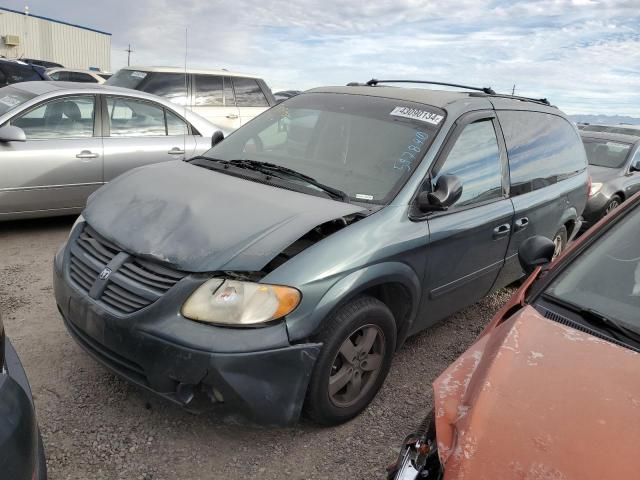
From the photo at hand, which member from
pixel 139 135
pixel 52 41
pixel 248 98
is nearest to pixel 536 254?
pixel 139 135

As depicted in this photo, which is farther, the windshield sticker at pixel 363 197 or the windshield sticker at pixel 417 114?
Answer: the windshield sticker at pixel 417 114

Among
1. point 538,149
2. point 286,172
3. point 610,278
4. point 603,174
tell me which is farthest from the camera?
point 603,174

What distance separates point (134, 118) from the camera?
228 inches

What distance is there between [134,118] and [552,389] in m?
5.30

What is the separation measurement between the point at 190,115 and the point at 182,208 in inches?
152

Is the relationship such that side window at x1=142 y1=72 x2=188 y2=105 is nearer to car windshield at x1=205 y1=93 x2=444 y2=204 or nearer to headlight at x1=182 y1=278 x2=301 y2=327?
car windshield at x1=205 y1=93 x2=444 y2=204

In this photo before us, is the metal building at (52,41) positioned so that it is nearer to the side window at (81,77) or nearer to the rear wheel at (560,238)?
the side window at (81,77)

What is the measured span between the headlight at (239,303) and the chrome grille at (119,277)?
0.50 ft

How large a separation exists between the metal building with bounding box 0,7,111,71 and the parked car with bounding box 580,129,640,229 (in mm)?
34546

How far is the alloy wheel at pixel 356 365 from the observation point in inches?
106

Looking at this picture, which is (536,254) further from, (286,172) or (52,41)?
(52,41)

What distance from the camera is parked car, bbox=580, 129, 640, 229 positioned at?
7.82 m

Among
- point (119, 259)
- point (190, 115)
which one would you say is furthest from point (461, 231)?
point (190, 115)

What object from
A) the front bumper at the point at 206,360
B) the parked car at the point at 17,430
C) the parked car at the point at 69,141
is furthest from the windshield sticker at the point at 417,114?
the parked car at the point at 69,141
